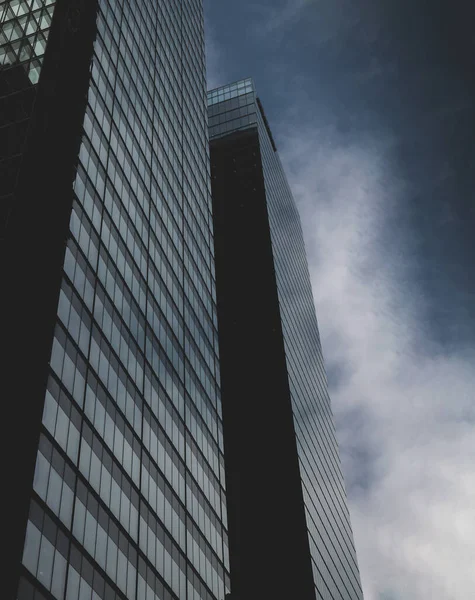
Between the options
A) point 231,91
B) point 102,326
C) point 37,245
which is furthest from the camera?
point 231,91

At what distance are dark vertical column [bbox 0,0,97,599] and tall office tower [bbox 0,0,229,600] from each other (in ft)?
0.34

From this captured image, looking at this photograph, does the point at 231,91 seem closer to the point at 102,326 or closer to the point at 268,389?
the point at 268,389

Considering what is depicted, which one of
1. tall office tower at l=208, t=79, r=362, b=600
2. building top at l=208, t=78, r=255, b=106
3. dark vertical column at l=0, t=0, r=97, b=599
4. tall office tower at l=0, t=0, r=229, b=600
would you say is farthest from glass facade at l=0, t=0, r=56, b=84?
building top at l=208, t=78, r=255, b=106

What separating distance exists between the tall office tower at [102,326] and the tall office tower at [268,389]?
27.9 m

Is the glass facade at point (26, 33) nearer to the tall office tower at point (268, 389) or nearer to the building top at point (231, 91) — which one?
the tall office tower at point (268, 389)

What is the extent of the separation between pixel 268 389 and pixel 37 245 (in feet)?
216

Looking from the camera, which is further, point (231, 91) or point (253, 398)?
point (231, 91)

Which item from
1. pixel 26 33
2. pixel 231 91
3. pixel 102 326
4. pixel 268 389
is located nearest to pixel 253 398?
pixel 268 389

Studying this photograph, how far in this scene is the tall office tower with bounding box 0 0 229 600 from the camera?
1567 inches

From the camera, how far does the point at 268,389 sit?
109m

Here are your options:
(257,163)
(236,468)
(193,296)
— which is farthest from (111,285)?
(257,163)

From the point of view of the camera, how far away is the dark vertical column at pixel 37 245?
37406 millimetres

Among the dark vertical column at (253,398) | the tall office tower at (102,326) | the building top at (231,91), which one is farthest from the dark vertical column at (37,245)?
the building top at (231,91)

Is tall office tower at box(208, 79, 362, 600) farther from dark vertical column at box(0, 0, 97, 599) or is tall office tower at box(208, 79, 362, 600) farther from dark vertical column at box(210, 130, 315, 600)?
dark vertical column at box(0, 0, 97, 599)
